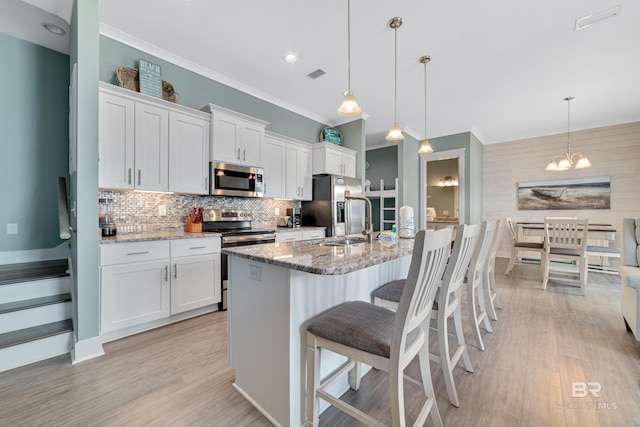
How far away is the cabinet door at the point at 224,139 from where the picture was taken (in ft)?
10.1

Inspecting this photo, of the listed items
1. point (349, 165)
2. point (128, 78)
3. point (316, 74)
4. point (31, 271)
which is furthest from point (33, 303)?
point (349, 165)

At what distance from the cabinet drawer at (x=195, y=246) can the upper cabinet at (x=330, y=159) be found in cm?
219

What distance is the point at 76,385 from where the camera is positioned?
1.65m

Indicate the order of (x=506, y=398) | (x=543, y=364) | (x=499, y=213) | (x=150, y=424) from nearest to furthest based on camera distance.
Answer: (x=150, y=424) < (x=506, y=398) < (x=543, y=364) < (x=499, y=213)

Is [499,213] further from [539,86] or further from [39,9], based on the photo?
[39,9]

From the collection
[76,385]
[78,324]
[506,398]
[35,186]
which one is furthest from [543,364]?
[35,186]

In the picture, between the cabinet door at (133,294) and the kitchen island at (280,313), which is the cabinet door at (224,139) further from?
the kitchen island at (280,313)

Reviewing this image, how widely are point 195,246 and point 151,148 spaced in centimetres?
110

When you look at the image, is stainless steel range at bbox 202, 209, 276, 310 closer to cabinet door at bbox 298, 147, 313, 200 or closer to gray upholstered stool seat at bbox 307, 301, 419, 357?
cabinet door at bbox 298, 147, 313, 200

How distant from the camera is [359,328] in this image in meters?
1.16

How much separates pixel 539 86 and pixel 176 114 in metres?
4.82

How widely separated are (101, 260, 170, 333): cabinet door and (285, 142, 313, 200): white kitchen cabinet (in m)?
2.14

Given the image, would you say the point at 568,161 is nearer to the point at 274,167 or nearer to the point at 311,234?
the point at 311,234

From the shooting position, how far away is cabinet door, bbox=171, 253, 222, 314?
251 cm
